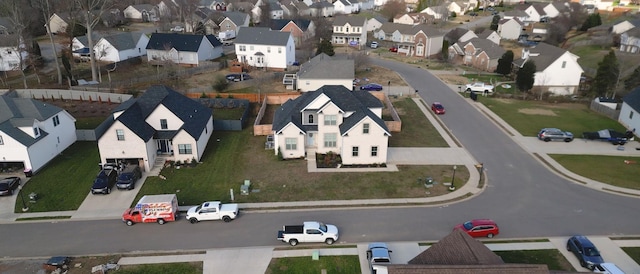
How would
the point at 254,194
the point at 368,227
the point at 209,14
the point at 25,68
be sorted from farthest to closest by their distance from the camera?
1. the point at 209,14
2. the point at 25,68
3. the point at 254,194
4. the point at 368,227

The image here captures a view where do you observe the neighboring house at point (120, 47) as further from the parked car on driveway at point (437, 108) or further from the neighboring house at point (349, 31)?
the parked car on driveway at point (437, 108)

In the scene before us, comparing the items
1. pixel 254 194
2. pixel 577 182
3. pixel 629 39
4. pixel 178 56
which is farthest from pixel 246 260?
pixel 629 39

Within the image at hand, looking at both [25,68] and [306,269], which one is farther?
[25,68]

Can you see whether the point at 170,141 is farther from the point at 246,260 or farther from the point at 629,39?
the point at 629,39

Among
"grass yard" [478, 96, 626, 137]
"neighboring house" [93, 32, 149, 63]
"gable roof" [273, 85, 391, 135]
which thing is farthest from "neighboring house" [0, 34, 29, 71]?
"grass yard" [478, 96, 626, 137]

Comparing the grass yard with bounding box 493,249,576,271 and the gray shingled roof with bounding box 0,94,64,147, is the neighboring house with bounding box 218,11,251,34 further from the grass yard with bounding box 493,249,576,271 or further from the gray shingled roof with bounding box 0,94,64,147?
the grass yard with bounding box 493,249,576,271

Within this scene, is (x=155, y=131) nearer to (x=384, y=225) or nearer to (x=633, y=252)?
(x=384, y=225)

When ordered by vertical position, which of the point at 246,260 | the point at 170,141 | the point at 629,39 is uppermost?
the point at 629,39
